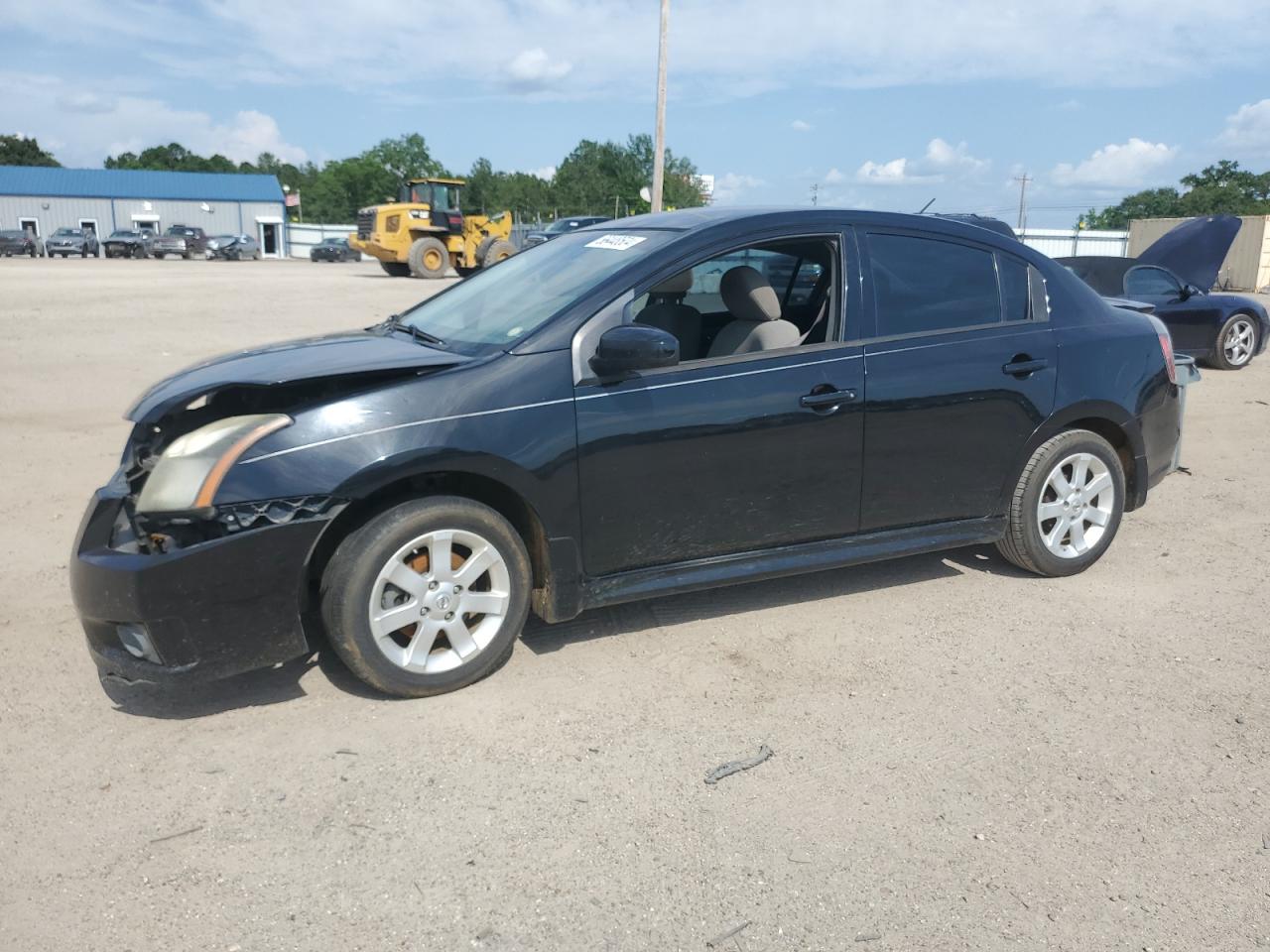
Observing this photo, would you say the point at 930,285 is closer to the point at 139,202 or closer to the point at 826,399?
the point at 826,399

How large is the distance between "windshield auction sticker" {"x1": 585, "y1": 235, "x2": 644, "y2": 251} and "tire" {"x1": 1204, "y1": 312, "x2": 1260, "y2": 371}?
11023 millimetres

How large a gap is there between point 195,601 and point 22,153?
12798 centimetres

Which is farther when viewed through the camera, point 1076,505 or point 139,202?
point 139,202

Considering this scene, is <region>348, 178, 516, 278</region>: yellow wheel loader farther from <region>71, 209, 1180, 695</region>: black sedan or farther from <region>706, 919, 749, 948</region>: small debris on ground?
<region>706, 919, 749, 948</region>: small debris on ground

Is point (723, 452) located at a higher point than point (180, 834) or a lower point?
higher

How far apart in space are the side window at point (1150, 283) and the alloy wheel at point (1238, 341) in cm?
93

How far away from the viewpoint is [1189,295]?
12.7m

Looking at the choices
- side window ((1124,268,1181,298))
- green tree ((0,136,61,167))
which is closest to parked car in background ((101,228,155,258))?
side window ((1124,268,1181,298))

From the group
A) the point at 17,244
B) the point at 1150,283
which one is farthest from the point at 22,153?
the point at 1150,283

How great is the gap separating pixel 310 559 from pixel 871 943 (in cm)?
217

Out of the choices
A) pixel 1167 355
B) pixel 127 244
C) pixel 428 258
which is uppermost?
pixel 127 244

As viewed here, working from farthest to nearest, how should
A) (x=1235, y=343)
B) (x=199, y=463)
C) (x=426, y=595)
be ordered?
(x=1235, y=343) → (x=426, y=595) → (x=199, y=463)

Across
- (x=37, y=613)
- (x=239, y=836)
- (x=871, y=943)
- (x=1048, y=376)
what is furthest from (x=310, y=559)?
(x=1048, y=376)

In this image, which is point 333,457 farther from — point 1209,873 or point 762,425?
point 1209,873
